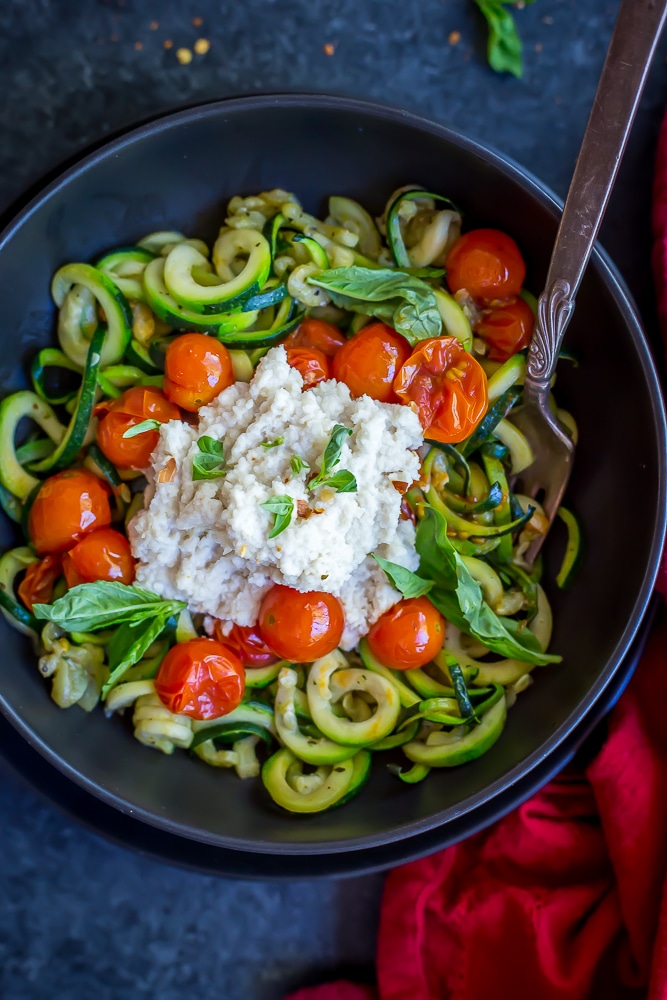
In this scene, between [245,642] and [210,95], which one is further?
[210,95]

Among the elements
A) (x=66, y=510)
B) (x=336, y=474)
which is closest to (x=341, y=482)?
(x=336, y=474)

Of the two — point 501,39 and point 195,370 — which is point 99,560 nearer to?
point 195,370

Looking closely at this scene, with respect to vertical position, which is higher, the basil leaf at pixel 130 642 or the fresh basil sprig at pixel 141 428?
the fresh basil sprig at pixel 141 428

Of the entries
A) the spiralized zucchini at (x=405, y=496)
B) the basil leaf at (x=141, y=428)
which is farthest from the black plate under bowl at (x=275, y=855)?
the basil leaf at (x=141, y=428)

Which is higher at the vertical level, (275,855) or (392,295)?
(392,295)

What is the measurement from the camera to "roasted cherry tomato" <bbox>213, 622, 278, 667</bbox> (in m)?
2.33

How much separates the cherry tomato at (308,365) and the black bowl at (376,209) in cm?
50

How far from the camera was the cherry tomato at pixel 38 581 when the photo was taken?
7.63 feet

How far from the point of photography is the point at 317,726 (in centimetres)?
235

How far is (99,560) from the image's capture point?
2.26 m

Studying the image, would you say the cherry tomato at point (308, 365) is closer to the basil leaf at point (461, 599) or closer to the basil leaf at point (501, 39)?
the basil leaf at point (461, 599)

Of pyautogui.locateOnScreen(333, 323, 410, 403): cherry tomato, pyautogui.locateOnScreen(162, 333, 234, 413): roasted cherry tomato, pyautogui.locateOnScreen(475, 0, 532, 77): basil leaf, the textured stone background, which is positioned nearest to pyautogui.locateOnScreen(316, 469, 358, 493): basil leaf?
pyautogui.locateOnScreen(333, 323, 410, 403): cherry tomato

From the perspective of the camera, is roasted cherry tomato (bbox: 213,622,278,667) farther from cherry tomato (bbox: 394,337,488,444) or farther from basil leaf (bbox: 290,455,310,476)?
cherry tomato (bbox: 394,337,488,444)

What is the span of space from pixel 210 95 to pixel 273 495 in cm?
132
